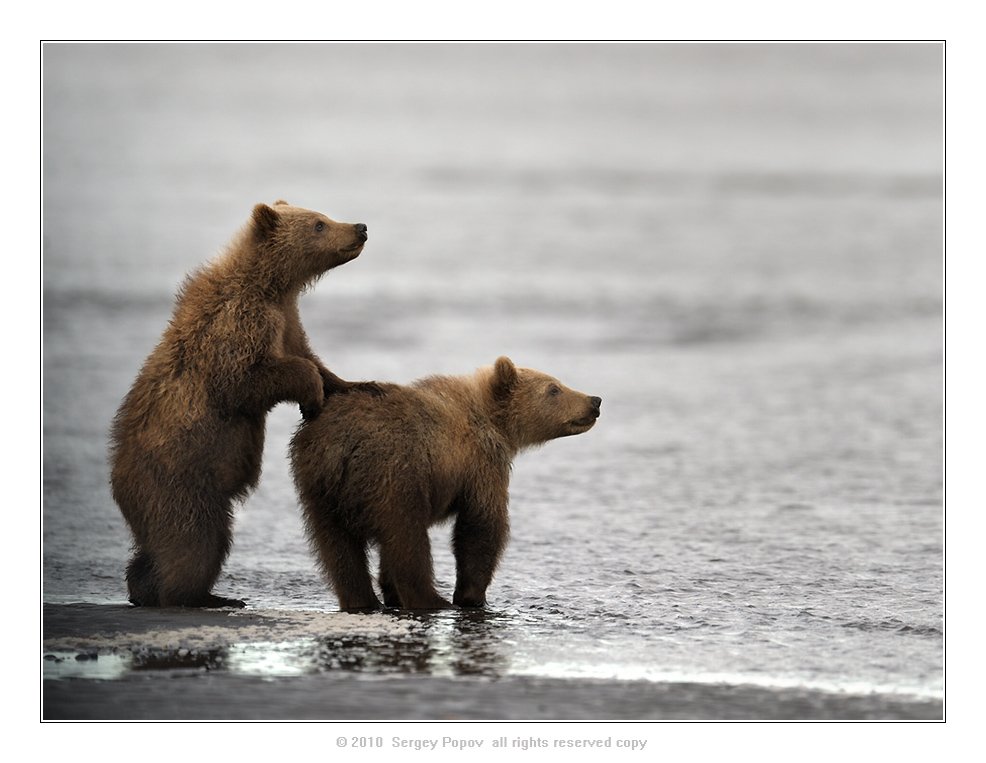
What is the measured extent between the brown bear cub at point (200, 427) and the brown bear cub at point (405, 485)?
212 millimetres

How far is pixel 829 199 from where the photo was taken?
24.5 meters

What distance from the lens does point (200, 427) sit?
A: 693 centimetres

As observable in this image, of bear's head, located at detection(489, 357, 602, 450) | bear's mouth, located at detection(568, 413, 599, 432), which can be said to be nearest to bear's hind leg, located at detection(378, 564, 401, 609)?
bear's head, located at detection(489, 357, 602, 450)

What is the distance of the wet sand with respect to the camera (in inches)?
220

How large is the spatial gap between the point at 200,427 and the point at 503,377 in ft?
5.07

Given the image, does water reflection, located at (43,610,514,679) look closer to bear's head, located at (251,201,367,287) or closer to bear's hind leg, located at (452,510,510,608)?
bear's hind leg, located at (452,510,510,608)

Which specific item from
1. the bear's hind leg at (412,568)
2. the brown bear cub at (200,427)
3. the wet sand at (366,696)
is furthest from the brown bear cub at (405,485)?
the wet sand at (366,696)

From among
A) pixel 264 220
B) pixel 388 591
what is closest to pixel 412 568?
pixel 388 591

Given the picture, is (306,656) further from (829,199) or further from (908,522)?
(829,199)

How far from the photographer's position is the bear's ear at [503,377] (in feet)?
25.2

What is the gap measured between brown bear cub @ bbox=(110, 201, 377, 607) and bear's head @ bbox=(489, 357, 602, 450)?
0.80 m

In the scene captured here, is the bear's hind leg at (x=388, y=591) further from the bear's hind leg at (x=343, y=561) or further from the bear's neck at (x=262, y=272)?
the bear's neck at (x=262, y=272)

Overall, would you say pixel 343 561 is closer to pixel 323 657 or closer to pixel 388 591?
pixel 388 591

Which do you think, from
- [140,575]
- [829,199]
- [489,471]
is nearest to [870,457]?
[489,471]
